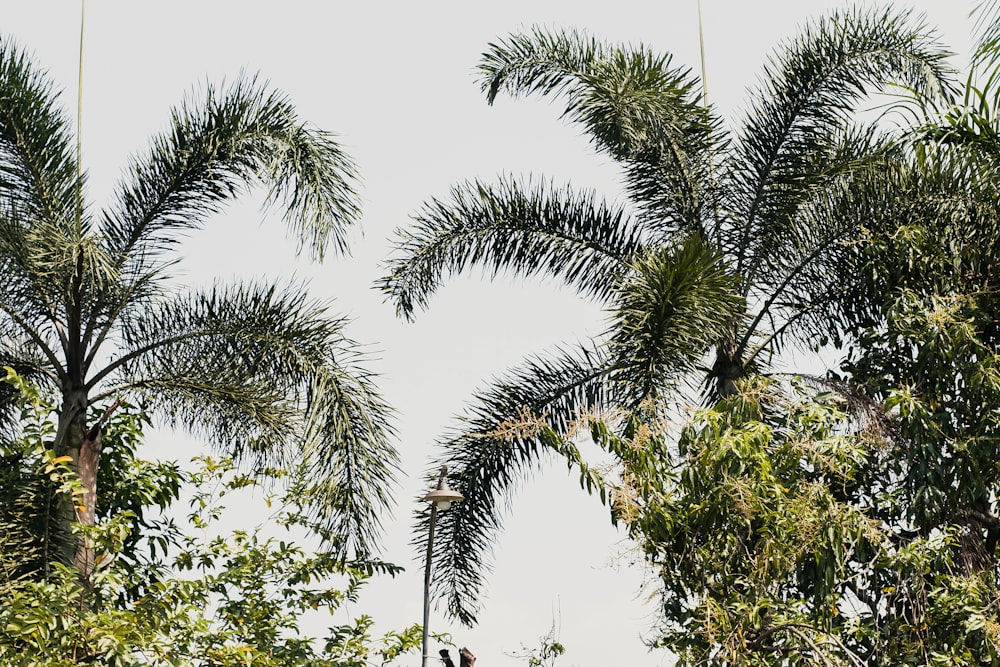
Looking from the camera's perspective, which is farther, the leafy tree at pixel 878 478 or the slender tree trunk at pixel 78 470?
the slender tree trunk at pixel 78 470

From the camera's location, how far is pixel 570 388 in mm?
11711

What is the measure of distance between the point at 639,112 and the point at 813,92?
1789 mm

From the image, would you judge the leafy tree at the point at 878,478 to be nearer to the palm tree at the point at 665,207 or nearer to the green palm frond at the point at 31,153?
the palm tree at the point at 665,207

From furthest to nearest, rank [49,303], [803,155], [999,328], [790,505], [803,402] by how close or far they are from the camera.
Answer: [803,155]
[999,328]
[49,303]
[803,402]
[790,505]

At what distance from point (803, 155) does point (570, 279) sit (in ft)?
8.02

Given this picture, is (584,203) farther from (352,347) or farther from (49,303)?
(49,303)

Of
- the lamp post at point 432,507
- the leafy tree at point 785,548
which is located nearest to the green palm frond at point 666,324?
the leafy tree at point 785,548

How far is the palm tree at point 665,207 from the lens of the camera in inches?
455

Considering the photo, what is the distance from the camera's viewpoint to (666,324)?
1005 cm

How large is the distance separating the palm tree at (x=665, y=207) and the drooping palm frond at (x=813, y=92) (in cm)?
1

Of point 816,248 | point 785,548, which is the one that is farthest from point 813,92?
point 785,548

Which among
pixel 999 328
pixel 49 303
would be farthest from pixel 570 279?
pixel 49 303

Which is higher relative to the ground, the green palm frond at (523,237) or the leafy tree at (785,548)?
the green palm frond at (523,237)

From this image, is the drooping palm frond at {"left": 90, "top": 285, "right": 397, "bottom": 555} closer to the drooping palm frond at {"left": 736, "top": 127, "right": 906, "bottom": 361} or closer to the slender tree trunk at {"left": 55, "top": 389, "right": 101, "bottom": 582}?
the slender tree trunk at {"left": 55, "top": 389, "right": 101, "bottom": 582}
